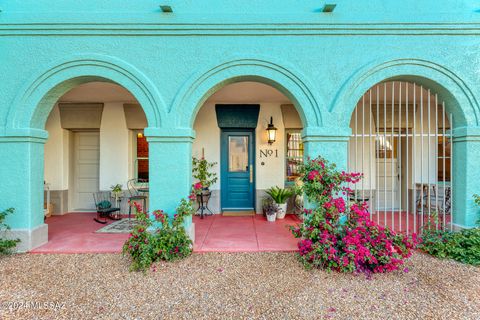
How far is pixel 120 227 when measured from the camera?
197 inches

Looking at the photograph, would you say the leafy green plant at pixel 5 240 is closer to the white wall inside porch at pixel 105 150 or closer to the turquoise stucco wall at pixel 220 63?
the turquoise stucco wall at pixel 220 63

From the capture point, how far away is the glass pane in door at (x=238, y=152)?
6.37 meters

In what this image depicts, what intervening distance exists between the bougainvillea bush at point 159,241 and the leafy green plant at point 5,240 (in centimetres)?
169

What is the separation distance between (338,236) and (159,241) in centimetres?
254

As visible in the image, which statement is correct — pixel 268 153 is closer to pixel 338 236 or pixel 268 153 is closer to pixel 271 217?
pixel 271 217

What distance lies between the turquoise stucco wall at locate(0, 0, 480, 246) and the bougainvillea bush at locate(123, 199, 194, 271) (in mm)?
297

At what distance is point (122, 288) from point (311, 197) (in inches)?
107

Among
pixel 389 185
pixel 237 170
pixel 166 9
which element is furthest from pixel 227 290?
pixel 389 185

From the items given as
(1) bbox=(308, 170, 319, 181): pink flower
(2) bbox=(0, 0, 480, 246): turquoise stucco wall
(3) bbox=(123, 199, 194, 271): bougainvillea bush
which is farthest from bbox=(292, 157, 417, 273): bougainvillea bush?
(3) bbox=(123, 199, 194, 271): bougainvillea bush

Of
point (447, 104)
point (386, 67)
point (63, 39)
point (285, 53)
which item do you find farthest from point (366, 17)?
point (63, 39)

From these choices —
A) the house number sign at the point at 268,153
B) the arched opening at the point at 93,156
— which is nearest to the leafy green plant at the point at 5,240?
the arched opening at the point at 93,156

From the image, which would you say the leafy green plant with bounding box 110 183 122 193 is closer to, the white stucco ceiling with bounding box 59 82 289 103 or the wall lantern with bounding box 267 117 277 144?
the white stucco ceiling with bounding box 59 82 289 103

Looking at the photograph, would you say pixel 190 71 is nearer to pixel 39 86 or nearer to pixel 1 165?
pixel 39 86

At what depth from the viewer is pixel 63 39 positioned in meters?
3.80
